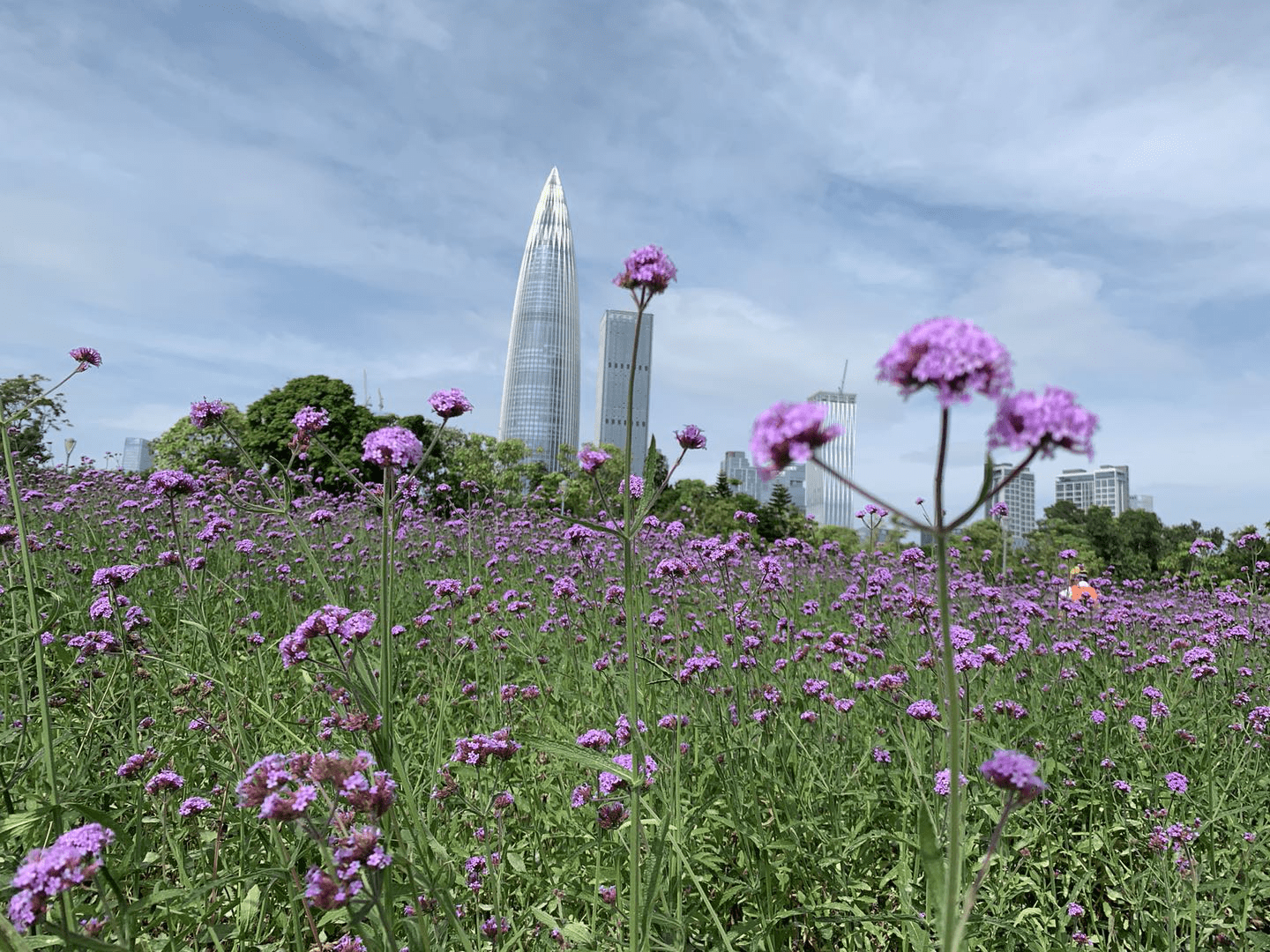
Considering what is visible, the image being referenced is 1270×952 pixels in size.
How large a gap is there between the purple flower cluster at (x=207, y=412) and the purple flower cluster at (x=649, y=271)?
76.1 inches

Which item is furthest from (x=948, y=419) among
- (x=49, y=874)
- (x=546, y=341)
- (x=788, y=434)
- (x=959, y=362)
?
(x=546, y=341)

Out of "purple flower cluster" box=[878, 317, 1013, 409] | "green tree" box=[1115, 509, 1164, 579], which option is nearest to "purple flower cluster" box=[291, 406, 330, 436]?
"purple flower cluster" box=[878, 317, 1013, 409]

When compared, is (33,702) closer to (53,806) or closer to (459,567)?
(53,806)

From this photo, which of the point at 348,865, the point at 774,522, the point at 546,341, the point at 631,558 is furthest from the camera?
the point at 546,341

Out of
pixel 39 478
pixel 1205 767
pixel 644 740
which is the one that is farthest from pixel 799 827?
pixel 39 478

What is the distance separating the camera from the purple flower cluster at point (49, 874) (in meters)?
1.42

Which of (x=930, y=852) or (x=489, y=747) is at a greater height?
(x=930, y=852)

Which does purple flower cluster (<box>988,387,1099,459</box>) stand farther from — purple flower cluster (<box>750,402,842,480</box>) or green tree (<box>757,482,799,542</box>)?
green tree (<box>757,482,799,542</box>)

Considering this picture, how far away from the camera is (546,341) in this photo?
140m

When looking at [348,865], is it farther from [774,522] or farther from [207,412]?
[774,522]

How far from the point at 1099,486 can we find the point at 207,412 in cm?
15836

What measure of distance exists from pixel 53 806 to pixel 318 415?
1542 mm

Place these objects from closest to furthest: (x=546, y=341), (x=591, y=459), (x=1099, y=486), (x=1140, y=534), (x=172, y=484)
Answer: (x=591, y=459)
(x=172, y=484)
(x=1140, y=534)
(x=1099, y=486)
(x=546, y=341)

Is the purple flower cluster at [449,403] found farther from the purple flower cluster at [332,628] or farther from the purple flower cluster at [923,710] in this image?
the purple flower cluster at [923,710]
